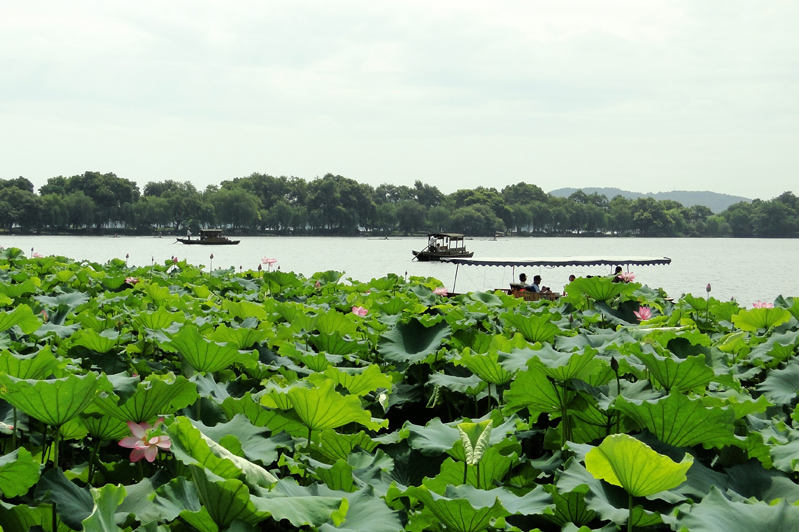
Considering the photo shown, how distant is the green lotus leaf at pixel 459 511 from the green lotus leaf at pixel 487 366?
0.97m

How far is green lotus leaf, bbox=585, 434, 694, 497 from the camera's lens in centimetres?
138

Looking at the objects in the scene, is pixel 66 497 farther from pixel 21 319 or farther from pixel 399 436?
pixel 21 319

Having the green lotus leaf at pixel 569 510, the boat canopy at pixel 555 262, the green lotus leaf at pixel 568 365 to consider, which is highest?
the green lotus leaf at pixel 568 365

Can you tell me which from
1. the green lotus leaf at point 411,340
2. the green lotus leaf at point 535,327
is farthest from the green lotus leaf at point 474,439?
the green lotus leaf at point 535,327

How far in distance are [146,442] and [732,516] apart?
4.58 ft

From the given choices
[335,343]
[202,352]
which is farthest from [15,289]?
[202,352]

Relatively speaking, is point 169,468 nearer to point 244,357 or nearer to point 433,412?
point 244,357

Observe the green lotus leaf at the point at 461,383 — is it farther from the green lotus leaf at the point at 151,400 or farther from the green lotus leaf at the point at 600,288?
the green lotus leaf at the point at 600,288

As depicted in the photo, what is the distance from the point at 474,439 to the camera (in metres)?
1.70

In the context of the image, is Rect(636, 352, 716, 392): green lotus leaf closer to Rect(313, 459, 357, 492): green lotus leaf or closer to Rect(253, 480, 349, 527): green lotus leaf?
Rect(313, 459, 357, 492): green lotus leaf

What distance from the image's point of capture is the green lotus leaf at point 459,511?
1383 millimetres

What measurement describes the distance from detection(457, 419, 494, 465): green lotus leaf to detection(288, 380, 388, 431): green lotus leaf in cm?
36

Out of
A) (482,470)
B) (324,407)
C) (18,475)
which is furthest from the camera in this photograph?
(324,407)

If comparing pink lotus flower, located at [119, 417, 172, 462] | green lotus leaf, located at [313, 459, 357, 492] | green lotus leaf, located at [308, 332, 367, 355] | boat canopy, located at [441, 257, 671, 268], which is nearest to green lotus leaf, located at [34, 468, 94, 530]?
pink lotus flower, located at [119, 417, 172, 462]
